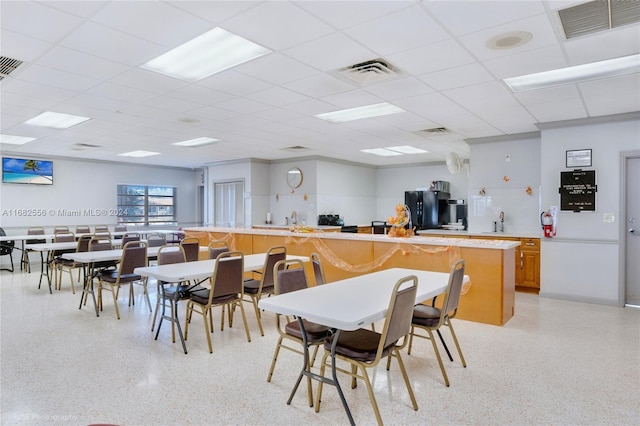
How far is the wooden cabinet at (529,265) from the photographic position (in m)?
5.86

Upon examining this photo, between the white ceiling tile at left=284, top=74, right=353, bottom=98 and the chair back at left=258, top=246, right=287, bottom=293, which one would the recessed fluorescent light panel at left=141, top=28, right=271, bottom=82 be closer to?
the white ceiling tile at left=284, top=74, right=353, bottom=98

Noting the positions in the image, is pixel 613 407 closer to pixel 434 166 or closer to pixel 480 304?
pixel 480 304

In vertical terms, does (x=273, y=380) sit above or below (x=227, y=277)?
below

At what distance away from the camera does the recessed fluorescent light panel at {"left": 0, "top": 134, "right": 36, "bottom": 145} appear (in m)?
6.93

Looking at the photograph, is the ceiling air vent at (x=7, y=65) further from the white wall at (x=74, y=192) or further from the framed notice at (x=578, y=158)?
the framed notice at (x=578, y=158)

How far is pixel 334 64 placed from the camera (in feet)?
11.5

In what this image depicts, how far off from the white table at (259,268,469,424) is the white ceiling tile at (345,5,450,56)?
76.1 inches

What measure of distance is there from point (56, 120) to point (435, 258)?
5985 mm

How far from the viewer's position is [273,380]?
9.32ft

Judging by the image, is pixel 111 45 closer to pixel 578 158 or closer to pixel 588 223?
pixel 578 158

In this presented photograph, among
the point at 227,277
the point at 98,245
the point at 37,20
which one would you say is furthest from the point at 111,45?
the point at 98,245

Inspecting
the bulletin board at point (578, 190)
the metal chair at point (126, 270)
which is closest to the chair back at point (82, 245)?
the metal chair at point (126, 270)

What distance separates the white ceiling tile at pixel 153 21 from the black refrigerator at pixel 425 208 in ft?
23.0

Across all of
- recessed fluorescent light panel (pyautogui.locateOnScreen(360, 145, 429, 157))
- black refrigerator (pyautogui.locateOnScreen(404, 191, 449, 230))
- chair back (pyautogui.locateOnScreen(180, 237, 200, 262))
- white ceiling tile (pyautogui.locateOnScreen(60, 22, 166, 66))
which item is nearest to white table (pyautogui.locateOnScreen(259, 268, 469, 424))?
white ceiling tile (pyautogui.locateOnScreen(60, 22, 166, 66))
